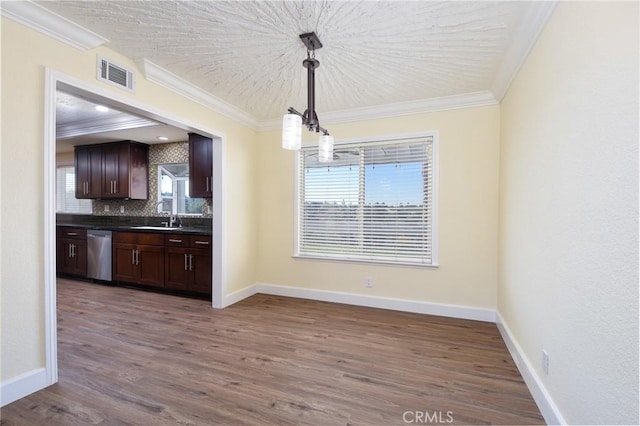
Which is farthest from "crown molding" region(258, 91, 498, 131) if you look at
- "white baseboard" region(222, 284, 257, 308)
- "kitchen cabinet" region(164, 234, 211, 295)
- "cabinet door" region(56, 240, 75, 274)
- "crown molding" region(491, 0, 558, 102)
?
"cabinet door" region(56, 240, 75, 274)

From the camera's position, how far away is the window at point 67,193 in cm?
643

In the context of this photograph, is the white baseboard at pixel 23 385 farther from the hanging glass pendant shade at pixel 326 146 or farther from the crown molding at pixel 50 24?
the hanging glass pendant shade at pixel 326 146

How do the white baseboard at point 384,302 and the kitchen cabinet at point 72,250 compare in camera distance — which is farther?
the kitchen cabinet at point 72,250

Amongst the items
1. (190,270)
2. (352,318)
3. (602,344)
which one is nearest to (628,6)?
(602,344)

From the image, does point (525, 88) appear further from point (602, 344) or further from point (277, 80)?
point (277, 80)

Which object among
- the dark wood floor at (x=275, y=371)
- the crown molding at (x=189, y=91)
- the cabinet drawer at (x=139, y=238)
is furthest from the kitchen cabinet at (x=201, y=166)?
the dark wood floor at (x=275, y=371)

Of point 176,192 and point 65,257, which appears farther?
point 176,192

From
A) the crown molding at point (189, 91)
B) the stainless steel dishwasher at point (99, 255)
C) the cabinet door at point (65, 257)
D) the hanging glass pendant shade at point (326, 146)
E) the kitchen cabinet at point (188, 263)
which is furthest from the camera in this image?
the cabinet door at point (65, 257)

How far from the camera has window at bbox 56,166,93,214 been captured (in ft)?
21.1

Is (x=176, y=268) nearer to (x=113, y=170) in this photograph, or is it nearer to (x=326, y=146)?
(x=113, y=170)

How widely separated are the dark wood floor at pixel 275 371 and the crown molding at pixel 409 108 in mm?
2487

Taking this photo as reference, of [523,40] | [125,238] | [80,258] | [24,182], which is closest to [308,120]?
[523,40]

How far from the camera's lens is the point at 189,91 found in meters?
3.18

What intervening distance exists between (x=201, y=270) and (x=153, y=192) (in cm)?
244
